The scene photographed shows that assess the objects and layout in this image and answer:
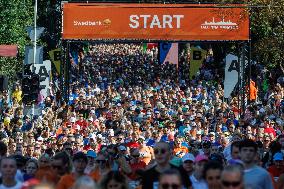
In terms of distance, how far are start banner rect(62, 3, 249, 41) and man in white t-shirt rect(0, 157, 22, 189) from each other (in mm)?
24682

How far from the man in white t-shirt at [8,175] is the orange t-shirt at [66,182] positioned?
425 millimetres

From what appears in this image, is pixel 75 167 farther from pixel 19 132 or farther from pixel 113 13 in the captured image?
pixel 113 13

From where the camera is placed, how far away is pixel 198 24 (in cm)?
3691

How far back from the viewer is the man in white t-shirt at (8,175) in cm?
1213

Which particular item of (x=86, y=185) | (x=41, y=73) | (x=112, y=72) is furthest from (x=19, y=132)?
(x=112, y=72)

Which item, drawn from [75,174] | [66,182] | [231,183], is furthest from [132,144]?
[231,183]

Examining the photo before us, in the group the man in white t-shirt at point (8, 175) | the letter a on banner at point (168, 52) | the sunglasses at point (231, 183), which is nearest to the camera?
the sunglasses at point (231, 183)

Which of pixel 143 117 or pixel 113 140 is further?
pixel 143 117

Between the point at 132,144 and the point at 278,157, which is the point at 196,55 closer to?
the point at 132,144

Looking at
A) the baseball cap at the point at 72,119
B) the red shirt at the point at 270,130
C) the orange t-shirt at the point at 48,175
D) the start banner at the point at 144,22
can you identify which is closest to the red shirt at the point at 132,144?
the red shirt at the point at 270,130

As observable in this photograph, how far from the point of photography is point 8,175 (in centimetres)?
1214

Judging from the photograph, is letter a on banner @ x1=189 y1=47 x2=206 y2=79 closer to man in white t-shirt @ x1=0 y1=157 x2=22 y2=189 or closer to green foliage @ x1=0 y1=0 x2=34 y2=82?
green foliage @ x1=0 y1=0 x2=34 y2=82

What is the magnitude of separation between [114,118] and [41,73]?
2.44 metres

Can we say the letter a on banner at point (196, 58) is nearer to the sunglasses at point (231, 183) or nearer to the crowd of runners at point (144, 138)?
the crowd of runners at point (144, 138)
